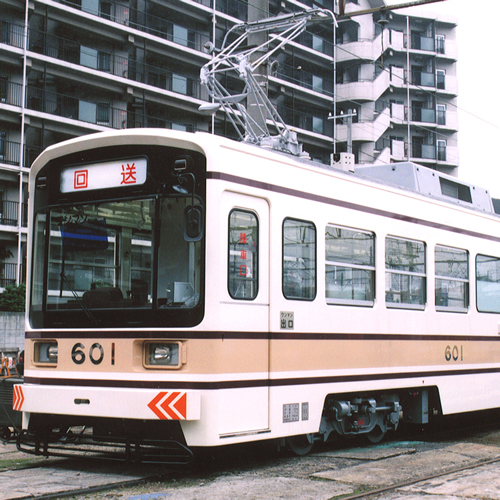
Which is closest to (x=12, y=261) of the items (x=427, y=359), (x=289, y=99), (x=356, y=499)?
(x=289, y=99)

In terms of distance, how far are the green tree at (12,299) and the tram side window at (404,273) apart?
2306 cm

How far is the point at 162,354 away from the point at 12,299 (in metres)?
25.0

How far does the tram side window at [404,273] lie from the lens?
873 cm

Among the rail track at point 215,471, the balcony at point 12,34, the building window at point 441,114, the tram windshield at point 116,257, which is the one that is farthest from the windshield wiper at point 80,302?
the building window at point 441,114

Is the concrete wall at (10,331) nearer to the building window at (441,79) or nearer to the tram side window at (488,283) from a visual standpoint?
the tram side window at (488,283)

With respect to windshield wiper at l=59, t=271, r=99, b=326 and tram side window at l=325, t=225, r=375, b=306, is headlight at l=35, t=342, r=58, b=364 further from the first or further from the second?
tram side window at l=325, t=225, r=375, b=306

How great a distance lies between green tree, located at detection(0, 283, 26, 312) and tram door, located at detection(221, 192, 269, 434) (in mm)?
24300

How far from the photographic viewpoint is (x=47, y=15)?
35.7m

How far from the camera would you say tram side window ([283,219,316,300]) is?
24.1 feet

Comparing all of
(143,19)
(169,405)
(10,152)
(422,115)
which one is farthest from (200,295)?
(422,115)

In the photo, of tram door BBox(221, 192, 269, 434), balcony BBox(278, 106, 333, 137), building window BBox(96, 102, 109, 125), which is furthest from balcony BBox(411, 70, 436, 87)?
tram door BBox(221, 192, 269, 434)

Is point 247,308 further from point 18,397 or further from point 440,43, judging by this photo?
point 440,43

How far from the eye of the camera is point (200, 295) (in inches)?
257

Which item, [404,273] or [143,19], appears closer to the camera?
[404,273]
